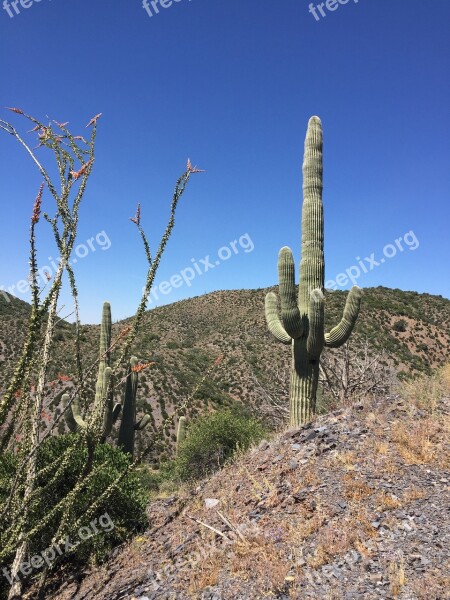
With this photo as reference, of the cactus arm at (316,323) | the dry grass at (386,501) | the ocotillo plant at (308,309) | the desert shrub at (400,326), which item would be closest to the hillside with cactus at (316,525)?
the dry grass at (386,501)

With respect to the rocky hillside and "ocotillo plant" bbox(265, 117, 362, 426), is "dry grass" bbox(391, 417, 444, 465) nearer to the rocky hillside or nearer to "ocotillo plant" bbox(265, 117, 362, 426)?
"ocotillo plant" bbox(265, 117, 362, 426)

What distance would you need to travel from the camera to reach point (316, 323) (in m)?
7.68

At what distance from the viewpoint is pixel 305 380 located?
8.02 m

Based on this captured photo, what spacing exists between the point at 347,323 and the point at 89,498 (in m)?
5.53

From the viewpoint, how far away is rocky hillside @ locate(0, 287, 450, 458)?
2769cm

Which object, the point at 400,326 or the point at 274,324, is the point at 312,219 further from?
the point at 400,326

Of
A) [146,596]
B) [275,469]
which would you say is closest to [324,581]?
[146,596]

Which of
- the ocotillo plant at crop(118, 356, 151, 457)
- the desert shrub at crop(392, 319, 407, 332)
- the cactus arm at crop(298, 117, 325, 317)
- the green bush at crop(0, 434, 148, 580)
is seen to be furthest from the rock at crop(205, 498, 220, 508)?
the desert shrub at crop(392, 319, 407, 332)

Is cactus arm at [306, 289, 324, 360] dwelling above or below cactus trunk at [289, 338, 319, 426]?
above

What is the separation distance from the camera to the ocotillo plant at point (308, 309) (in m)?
7.84

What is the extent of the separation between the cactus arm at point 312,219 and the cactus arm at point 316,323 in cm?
41

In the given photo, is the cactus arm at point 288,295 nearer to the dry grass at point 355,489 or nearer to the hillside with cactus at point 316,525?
the hillside with cactus at point 316,525

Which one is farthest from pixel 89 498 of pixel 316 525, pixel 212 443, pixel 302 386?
pixel 212 443

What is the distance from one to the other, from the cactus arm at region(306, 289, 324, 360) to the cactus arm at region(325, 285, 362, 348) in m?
0.45
